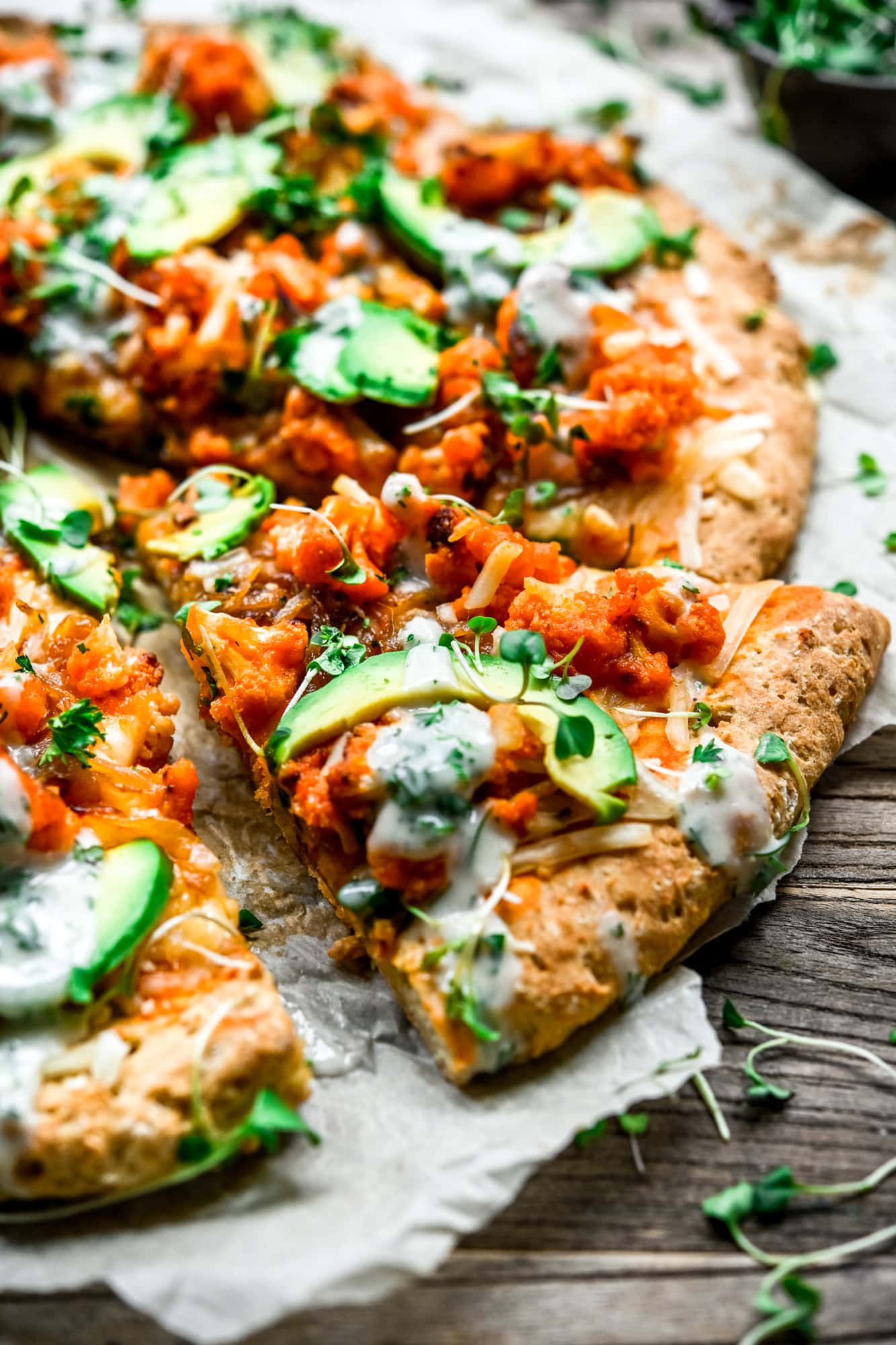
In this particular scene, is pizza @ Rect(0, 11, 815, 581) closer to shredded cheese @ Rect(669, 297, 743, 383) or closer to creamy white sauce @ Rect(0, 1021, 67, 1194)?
shredded cheese @ Rect(669, 297, 743, 383)

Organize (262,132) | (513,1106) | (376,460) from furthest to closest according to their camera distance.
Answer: (262,132) → (376,460) → (513,1106)

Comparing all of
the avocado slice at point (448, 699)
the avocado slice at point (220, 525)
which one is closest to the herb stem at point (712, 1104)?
the avocado slice at point (448, 699)

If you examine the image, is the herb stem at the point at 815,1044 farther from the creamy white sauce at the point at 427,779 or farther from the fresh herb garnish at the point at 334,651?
the fresh herb garnish at the point at 334,651

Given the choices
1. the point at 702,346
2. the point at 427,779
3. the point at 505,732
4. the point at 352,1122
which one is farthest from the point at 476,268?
the point at 352,1122

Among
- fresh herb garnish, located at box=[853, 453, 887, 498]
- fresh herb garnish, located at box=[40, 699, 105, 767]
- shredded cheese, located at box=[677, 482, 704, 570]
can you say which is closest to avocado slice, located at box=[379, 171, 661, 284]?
shredded cheese, located at box=[677, 482, 704, 570]

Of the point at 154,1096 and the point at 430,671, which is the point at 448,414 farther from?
the point at 154,1096

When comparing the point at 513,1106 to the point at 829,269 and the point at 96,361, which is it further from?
the point at 829,269

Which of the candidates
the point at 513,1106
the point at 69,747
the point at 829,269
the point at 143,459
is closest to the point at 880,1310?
the point at 513,1106
